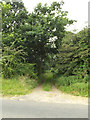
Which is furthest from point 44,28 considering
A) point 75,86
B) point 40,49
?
point 75,86

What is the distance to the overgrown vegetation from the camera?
4.21 m

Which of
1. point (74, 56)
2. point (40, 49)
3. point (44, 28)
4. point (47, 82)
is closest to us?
point (74, 56)

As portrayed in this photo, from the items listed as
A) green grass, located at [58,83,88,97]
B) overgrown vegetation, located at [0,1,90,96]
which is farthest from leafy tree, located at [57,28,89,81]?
green grass, located at [58,83,88,97]

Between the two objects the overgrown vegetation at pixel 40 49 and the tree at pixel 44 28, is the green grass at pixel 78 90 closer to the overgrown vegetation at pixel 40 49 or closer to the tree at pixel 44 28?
the overgrown vegetation at pixel 40 49

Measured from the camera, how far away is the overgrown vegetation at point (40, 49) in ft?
13.8

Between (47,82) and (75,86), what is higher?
(47,82)

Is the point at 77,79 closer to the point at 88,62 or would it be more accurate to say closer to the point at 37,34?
the point at 88,62

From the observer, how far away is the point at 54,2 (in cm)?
663

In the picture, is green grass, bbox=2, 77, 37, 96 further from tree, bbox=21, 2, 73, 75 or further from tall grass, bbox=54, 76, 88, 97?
tree, bbox=21, 2, 73, 75

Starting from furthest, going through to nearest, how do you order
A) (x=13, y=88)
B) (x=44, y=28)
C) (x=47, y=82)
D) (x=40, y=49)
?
Result: (x=40, y=49) < (x=47, y=82) < (x=44, y=28) < (x=13, y=88)

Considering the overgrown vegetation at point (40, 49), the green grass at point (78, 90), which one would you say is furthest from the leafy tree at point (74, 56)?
the green grass at point (78, 90)

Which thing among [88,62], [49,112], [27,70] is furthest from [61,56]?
[49,112]

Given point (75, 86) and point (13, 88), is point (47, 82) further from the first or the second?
point (13, 88)

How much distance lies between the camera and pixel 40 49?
24.6 feet
